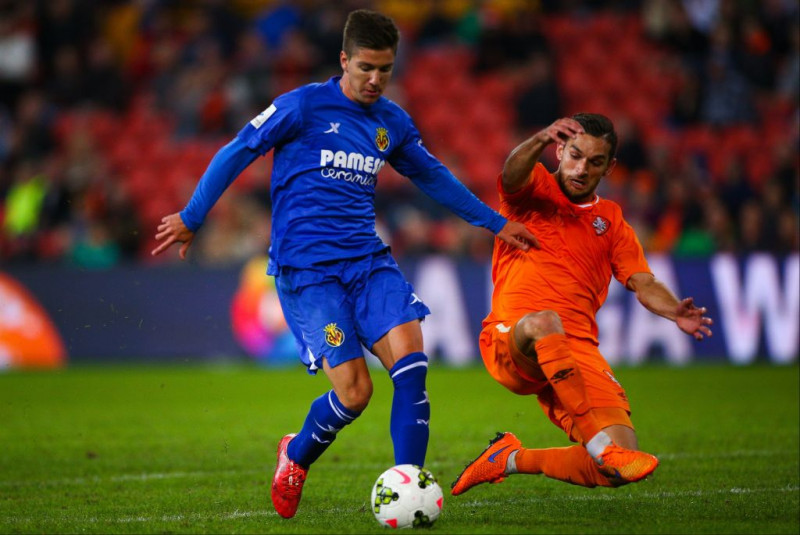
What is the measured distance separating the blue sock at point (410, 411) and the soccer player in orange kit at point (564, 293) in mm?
596

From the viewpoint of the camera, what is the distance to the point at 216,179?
554 centimetres

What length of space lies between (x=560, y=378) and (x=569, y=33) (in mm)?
15247

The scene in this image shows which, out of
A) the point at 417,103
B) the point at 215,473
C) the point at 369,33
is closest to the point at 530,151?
the point at 369,33

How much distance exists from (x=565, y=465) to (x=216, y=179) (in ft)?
7.68

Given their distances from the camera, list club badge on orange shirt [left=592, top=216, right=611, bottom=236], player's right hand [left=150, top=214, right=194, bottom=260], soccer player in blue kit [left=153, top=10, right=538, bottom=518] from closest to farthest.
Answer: player's right hand [left=150, top=214, right=194, bottom=260] < soccer player in blue kit [left=153, top=10, right=538, bottom=518] < club badge on orange shirt [left=592, top=216, right=611, bottom=236]

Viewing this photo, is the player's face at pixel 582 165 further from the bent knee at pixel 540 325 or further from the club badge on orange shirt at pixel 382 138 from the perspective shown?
the club badge on orange shirt at pixel 382 138

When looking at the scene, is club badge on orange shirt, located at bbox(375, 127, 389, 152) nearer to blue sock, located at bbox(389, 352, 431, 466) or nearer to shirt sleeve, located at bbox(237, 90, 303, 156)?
shirt sleeve, located at bbox(237, 90, 303, 156)

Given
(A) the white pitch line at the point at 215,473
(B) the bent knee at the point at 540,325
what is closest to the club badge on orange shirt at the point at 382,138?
(B) the bent knee at the point at 540,325

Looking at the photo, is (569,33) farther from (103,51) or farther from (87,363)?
(87,363)

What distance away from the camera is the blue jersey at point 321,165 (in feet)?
18.5

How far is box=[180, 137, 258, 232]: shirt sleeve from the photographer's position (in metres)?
5.50

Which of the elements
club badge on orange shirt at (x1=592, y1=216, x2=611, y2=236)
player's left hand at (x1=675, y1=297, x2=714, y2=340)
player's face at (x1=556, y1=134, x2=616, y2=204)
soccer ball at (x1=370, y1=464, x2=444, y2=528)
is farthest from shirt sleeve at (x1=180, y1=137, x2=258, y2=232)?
player's left hand at (x1=675, y1=297, x2=714, y2=340)

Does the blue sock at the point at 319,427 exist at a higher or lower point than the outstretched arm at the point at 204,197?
lower

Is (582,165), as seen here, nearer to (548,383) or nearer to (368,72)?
(548,383)
